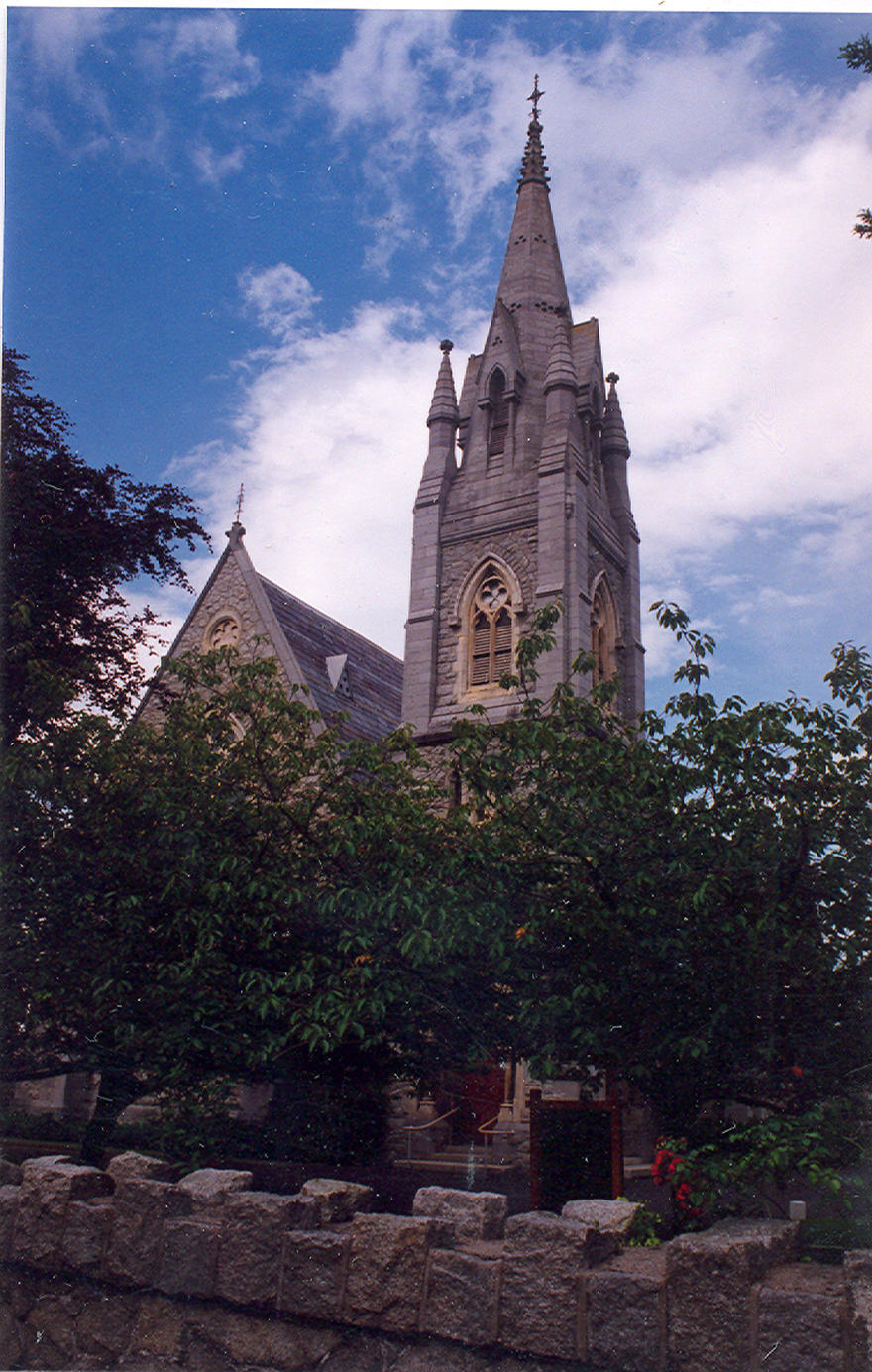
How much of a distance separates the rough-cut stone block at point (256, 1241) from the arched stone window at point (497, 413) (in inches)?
866

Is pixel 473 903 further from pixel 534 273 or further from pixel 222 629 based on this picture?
pixel 534 273

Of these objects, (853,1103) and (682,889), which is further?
(682,889)

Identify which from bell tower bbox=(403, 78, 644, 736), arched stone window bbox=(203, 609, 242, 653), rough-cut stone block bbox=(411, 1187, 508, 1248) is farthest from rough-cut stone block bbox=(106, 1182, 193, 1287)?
arched stone window bbox=(203, 609, 242, 653)

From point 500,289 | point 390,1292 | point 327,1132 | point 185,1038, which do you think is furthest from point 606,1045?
point 500,289

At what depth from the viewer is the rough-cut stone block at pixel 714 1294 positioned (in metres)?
4.59

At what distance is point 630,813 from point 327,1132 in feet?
24.5

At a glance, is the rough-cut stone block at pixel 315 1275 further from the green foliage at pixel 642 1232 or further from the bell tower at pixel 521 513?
the bell tower at pixel 521 513

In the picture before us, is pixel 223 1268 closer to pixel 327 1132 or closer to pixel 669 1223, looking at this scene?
pixel 669 1223

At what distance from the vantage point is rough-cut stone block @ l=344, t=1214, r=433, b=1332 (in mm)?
5453

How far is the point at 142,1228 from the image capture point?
6246mm

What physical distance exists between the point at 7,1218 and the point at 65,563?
7.55 meters

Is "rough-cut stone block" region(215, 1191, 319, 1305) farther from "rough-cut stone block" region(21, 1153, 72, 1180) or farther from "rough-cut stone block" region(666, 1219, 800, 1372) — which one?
"rough-cut stone block" region(666, 1219, 800, 1372)

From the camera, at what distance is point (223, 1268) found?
19.5 ft

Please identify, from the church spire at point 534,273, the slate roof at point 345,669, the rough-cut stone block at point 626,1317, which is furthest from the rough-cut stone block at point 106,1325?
the church spire at point 534,273
